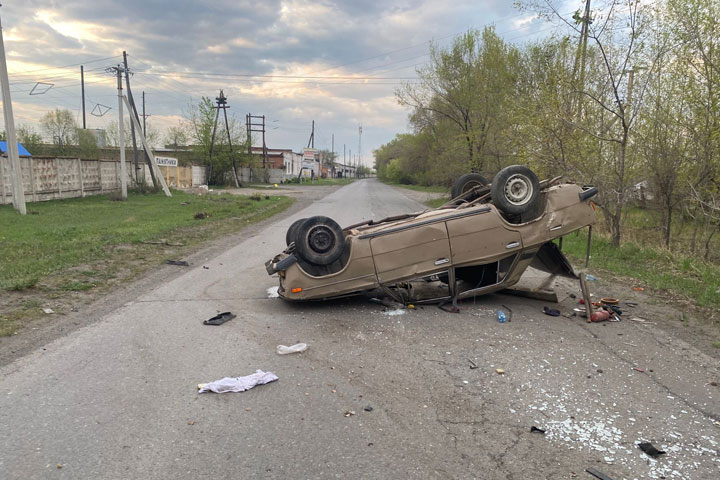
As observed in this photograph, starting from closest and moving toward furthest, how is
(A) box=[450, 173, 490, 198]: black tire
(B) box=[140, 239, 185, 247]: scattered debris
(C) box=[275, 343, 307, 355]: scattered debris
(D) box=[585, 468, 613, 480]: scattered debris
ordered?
(D) box=[585, 468, 613, 480]: scattered debris, (C) box=[275, 343, 307, 355]: scattered debris, (A) box=[450, 173, 490, 198]: black tire, (B) box=[140, 239, 185, 247]: scattered debris

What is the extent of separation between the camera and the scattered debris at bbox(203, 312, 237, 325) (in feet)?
17.7

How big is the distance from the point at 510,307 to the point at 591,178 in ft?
23.4

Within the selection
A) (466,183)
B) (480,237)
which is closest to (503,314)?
(480,237)

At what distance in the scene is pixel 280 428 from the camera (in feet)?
10.4

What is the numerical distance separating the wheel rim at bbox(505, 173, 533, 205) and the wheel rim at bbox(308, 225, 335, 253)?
240 centimetres

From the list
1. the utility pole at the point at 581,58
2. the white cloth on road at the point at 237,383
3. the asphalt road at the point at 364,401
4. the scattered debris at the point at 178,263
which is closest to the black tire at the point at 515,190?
the asphalt road at the point at 364,401

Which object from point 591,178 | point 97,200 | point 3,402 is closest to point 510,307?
point 3,402

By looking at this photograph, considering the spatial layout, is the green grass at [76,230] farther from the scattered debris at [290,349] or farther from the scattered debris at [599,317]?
the scattered debris at [599,317]

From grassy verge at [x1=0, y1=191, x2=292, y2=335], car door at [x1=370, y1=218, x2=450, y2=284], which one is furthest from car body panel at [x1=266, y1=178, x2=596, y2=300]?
grassy verge at [x1=0, y1=191, x2=292, y2=335]

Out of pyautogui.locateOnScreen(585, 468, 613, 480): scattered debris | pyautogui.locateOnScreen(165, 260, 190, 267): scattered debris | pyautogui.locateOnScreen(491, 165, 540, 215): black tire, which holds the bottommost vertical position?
pyautogui.locateOnScreen(165, 260, 190, 267): scattered debris

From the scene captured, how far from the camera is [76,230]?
12320 millimetres

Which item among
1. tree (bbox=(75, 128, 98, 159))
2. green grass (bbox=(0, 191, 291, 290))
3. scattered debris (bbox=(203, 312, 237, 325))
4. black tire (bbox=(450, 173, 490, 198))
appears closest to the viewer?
scattered debris (bbox=(203, 312, 237, 325))

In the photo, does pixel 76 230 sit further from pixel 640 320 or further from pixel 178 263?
pixel 640 320

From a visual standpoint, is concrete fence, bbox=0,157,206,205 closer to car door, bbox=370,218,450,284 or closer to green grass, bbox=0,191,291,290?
green grass, bbox=0,191,291,290
